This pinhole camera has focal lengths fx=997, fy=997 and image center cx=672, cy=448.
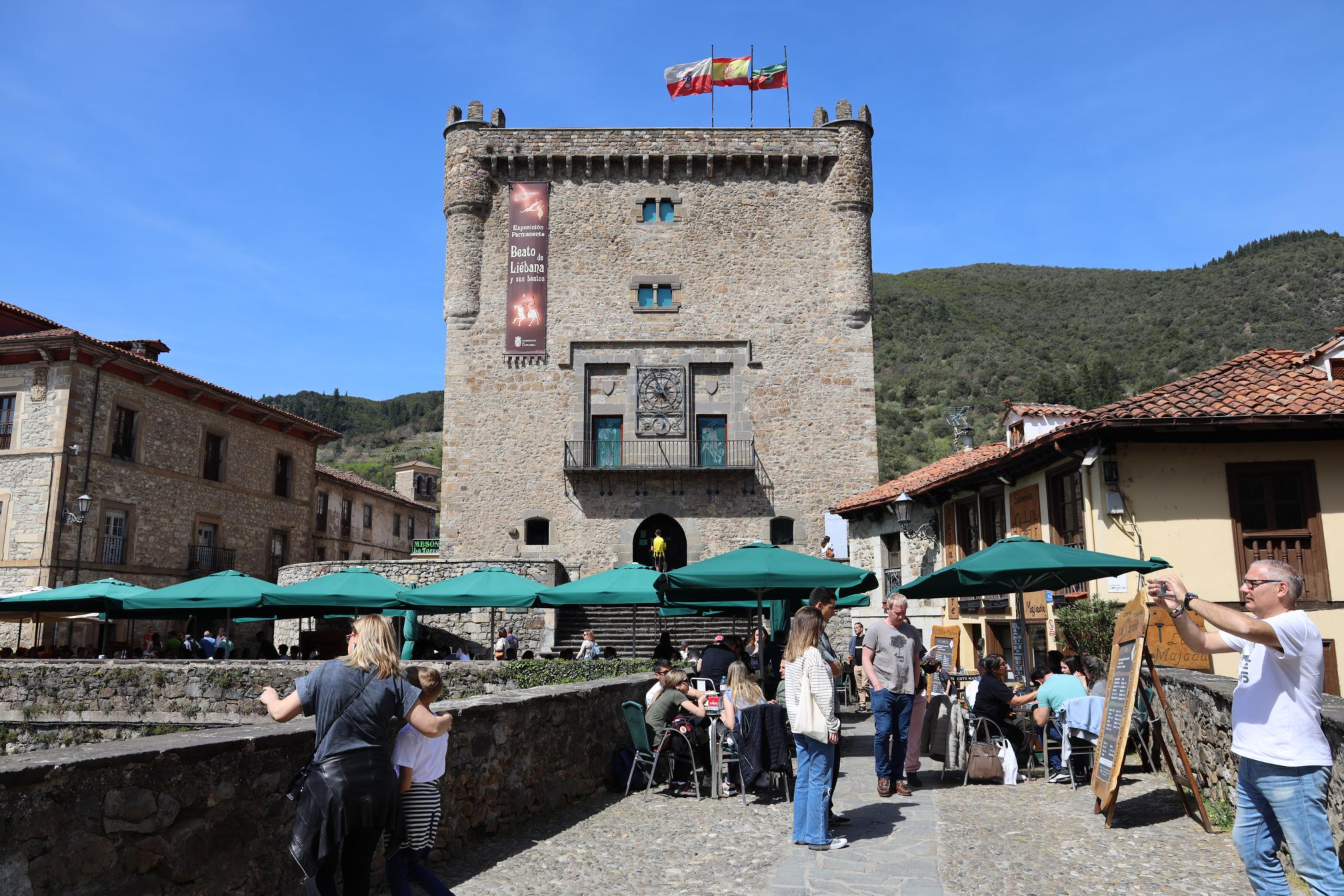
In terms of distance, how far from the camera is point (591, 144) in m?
29.3

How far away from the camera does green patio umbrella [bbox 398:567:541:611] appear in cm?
1730

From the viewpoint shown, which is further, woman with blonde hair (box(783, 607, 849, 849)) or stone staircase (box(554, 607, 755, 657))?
stone staircase (box(554, 607, 755, 657))

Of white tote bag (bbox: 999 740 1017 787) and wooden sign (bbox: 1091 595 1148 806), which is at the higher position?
→ wooden sign (bbox: 1091 595 1148 806)

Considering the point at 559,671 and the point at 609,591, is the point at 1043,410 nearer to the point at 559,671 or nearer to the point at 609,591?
the point at 609,591

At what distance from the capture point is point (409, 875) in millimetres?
4758

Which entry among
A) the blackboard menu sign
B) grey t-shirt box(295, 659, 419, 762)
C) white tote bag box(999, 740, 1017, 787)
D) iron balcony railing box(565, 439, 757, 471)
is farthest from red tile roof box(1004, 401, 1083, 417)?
grey t-shirt box(295, 659, 419, 762)

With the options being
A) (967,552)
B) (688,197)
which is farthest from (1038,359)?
(967,552)

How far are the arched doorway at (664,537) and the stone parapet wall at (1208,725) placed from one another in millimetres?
20505

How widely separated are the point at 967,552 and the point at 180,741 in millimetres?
16608

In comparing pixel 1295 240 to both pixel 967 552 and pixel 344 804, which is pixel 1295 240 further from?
pixel 344 804

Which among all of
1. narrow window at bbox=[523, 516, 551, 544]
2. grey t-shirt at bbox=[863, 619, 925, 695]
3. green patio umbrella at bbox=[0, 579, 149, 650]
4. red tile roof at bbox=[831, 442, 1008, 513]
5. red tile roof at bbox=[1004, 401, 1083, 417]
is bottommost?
grey t-shirt at bbox=[863, 619, 925, 695]

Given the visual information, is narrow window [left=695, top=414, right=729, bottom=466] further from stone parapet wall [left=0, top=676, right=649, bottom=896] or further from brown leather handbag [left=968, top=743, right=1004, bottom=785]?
stone parapet wall [left=0, top=676, right=649, bottom=896]

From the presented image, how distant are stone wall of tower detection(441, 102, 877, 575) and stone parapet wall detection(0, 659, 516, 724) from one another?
12356 mm

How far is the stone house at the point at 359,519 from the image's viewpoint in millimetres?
40094
